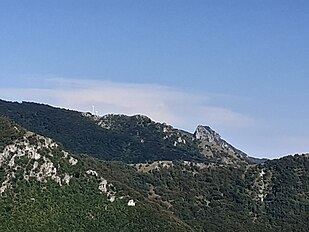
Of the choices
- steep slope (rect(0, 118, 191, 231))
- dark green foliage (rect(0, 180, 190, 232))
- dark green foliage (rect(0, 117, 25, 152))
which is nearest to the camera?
dark green foliage (rect(0, 180, 190, 232))

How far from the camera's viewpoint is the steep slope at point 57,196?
155750mm

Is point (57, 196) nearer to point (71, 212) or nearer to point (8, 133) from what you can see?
point (71, 212)

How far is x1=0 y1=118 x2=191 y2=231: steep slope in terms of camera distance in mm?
155750

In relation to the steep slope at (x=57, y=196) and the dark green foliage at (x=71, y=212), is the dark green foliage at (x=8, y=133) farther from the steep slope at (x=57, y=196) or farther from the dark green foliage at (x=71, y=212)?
the dark green foliage at (x=71, y=212)

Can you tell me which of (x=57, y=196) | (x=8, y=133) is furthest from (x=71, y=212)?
(x=8, y=133)

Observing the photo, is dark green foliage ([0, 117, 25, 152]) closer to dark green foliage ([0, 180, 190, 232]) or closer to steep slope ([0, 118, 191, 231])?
steep slope ([0, 118, 191, 231])

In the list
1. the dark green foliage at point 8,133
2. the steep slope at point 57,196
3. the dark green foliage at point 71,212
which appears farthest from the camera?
the dark green foliage at point 8,133

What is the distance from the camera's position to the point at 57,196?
6531 inches

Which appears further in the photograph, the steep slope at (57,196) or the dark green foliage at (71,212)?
the steep slope at (57,196)

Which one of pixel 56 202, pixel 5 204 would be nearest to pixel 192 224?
pixel 56 202

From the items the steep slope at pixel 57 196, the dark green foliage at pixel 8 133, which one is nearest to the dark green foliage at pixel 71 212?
the steep slope at pixel 57 196

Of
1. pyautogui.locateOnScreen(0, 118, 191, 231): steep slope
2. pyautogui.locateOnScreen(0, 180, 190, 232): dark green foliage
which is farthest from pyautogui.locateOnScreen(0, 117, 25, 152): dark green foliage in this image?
pyautogui.locateOnScreen(0, 180, 190, 232): dark green foliage

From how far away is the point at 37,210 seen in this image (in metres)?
156

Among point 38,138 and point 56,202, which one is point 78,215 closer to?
point 56,202
